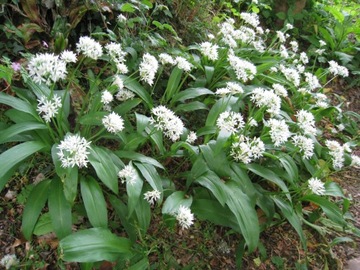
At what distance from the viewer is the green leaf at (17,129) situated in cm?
189

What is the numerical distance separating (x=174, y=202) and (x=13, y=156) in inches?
38.9

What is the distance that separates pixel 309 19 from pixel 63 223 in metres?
5.58

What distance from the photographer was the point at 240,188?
2.36 m

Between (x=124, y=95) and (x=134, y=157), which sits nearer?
(x=134, y=157)

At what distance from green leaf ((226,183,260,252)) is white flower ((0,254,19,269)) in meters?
1.32

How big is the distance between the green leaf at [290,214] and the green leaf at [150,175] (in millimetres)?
978

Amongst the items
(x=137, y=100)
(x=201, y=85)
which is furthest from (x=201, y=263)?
(x=201, y=85)

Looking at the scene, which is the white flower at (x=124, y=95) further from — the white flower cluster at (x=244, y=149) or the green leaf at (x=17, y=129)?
the white flower cluster at (x=244, y=149)

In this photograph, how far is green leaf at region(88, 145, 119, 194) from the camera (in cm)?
187

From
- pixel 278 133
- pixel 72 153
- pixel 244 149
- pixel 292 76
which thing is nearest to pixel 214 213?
pixel 244 149

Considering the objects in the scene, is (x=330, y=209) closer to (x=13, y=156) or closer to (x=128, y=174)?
(x=128, y=174)

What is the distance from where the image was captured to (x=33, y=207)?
193 centimetres

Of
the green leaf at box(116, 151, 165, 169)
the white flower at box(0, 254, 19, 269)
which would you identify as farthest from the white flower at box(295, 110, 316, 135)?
the white flower at box(0, 254, 19, 269)

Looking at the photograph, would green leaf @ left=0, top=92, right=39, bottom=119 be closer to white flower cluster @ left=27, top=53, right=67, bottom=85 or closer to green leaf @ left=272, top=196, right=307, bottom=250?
white flower cluster @ left=27, top=53, right=67, bottom=85
